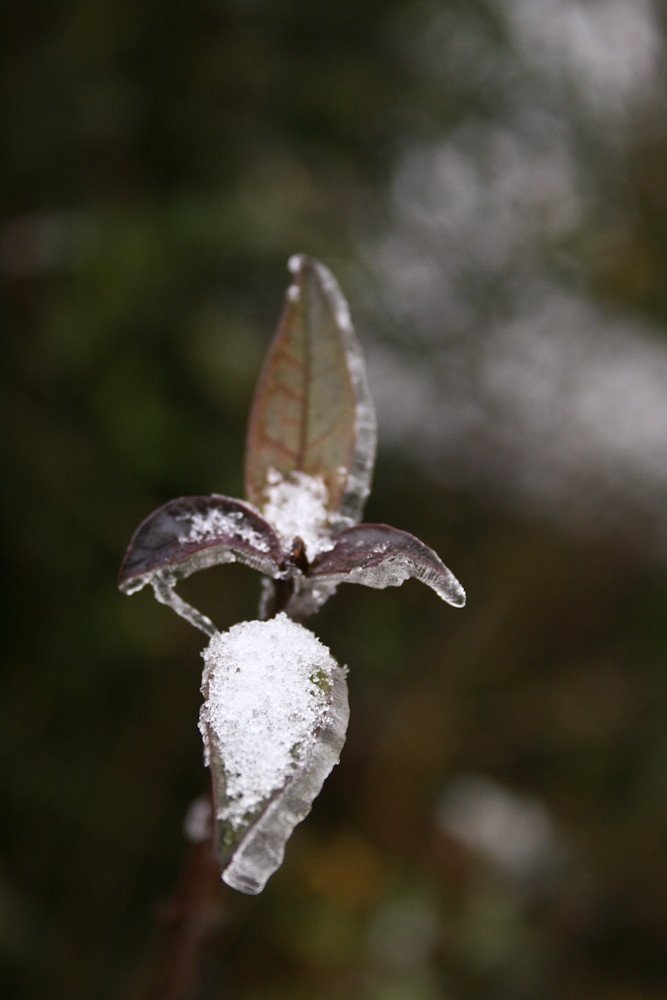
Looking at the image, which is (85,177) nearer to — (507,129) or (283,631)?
(507,129)

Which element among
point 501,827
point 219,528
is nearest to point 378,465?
point 501,827

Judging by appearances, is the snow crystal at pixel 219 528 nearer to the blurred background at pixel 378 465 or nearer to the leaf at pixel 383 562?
the leaf at pixel 383 562

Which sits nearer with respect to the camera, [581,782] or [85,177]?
[85,177]

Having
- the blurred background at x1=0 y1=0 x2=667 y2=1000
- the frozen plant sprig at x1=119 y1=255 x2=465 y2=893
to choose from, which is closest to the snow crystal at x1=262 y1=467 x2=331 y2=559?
the frozen plant sprig at x1=119 y1=255 x2=465 y2=893

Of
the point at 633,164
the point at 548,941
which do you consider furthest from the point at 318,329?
the point at 633,164

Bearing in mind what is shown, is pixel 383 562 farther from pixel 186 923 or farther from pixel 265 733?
pixel 186 923

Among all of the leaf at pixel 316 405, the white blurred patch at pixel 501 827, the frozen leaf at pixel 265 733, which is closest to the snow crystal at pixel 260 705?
the frozen leaf at pixel 265 733

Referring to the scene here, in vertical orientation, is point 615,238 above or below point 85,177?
above
